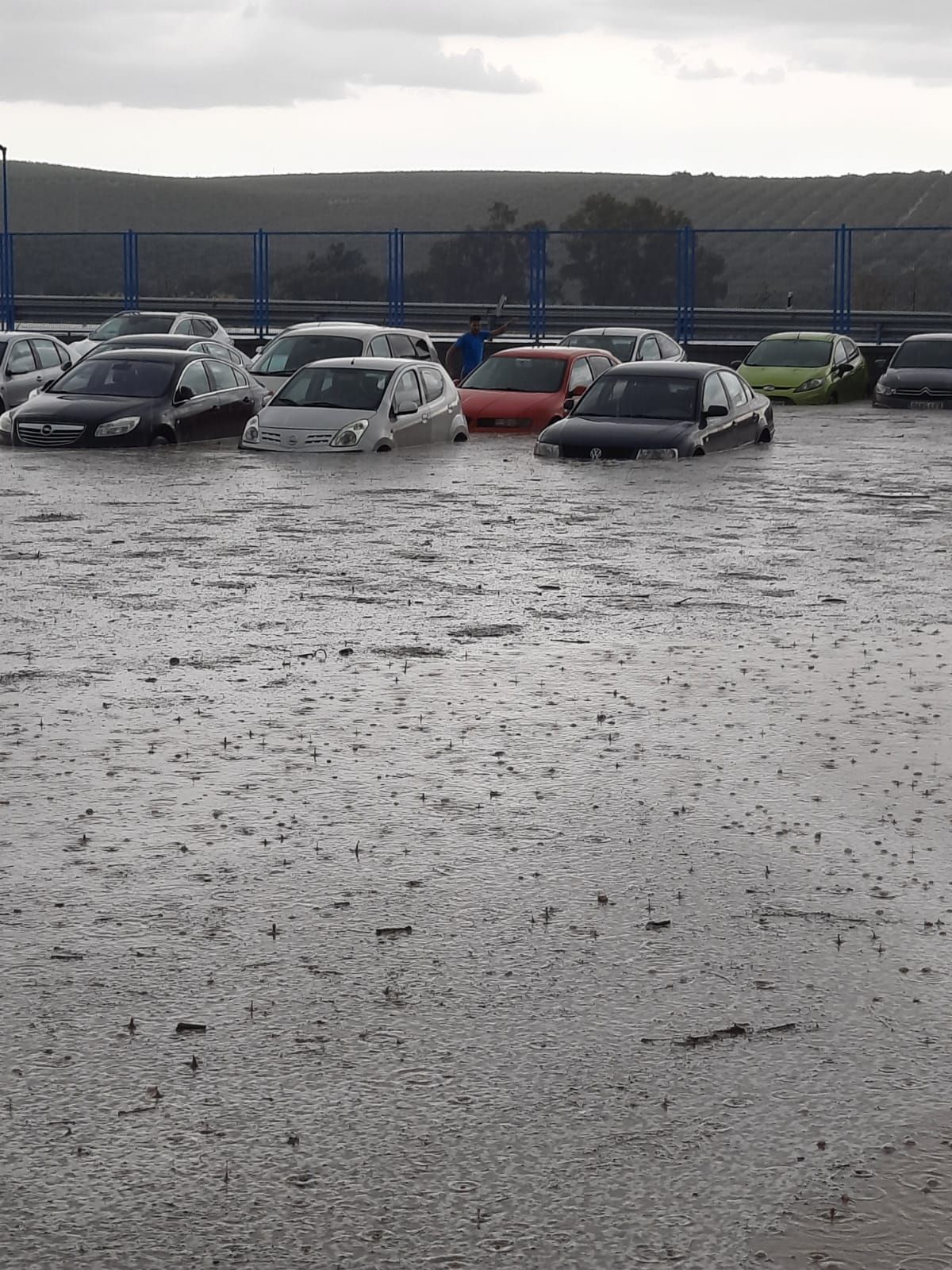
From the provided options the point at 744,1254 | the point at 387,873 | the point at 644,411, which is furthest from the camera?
the point at 644,411

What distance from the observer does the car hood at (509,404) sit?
2703 centimetres

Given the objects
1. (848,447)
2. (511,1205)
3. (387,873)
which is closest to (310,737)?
(387,873)

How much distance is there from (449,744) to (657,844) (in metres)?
1.74

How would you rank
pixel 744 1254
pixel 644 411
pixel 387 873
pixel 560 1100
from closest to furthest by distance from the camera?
pixel 744 1254 < pixel 560 1100 < pixel 387 873 < pixel 644 411

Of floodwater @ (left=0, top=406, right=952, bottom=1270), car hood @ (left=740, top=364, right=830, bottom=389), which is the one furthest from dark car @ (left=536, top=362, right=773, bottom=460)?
floodwater @ (left=0, top=406, right=952, bottom=1270)

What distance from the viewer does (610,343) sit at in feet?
113

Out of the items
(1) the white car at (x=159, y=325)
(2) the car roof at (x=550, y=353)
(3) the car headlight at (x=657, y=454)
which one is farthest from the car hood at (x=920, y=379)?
(1) the white car at (x=159, y=325)

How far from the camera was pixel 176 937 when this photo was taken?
6.21m

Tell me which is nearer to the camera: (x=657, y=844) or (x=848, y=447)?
(x=657, y=844)

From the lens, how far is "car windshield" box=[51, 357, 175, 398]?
25.8 metres

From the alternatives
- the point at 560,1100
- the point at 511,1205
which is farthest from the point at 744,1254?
the point at 560,1100

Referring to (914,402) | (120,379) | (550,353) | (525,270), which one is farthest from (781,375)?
(525,270)

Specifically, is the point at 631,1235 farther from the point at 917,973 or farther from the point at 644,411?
the point at 644,411

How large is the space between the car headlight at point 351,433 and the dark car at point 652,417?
2104mm
